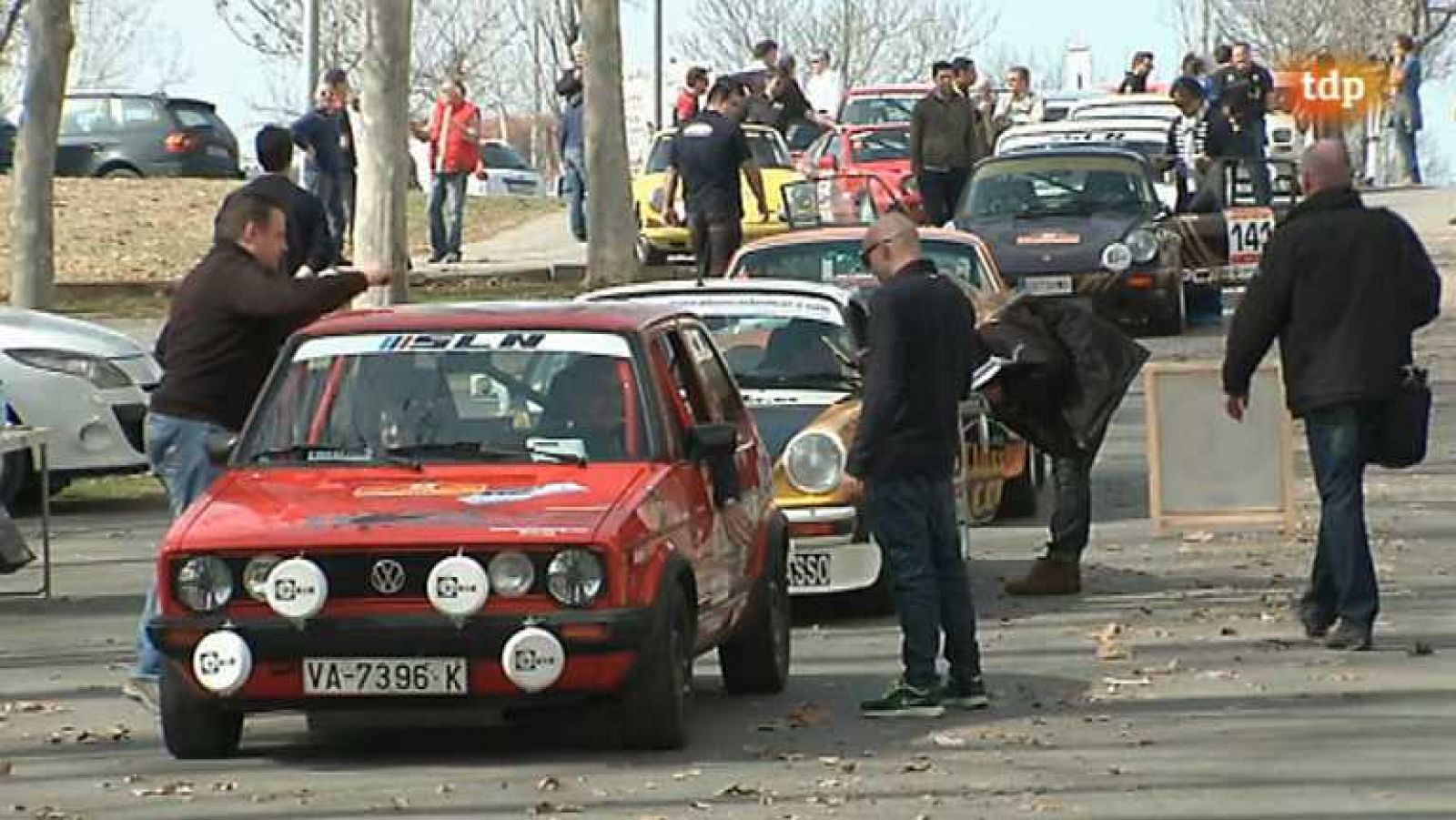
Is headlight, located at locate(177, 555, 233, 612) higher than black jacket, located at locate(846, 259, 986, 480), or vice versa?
black jacket, located at locate(846, 259, 986, 480)

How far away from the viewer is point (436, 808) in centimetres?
1036

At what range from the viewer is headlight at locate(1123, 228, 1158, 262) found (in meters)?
29.0

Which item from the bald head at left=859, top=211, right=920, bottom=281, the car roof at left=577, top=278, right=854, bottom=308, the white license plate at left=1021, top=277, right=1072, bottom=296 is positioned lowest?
the white license plate at left=1021, top=277, right=1072, bottom=296

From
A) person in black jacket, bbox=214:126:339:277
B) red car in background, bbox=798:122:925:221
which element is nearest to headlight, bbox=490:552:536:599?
person in black jacket, bbox=214:126:339:277

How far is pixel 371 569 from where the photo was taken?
10.8 metres

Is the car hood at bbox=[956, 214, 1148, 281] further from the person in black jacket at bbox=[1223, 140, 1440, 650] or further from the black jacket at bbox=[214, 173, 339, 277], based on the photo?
the person in black jacket at bbox=[1223, 140, 1440, 650]

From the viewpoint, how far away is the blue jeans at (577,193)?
3872cm

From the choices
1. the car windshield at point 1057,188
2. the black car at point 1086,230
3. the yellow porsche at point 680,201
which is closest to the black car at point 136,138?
the yellow porsche at point 680,201

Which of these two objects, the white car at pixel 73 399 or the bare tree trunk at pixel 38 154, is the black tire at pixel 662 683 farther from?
the bare tree trunk at pixel 38 154

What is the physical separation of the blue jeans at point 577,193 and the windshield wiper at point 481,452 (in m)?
26.2

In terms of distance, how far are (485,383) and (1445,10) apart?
5156 cm

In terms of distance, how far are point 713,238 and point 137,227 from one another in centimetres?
1249

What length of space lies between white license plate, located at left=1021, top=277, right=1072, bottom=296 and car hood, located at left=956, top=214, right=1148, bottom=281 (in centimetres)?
10

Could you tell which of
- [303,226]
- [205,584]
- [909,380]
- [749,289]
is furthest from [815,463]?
[303,226]
